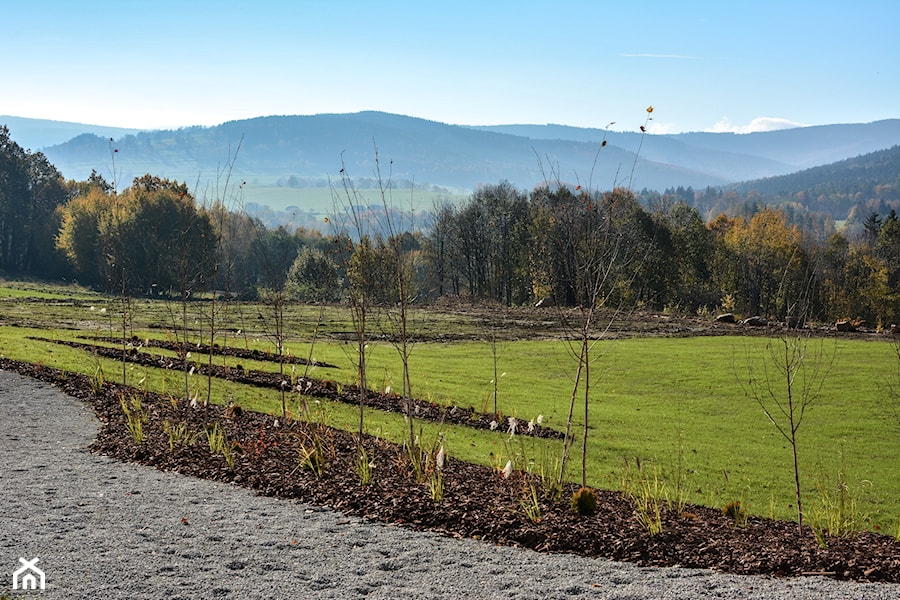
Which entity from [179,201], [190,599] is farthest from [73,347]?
[179,201]

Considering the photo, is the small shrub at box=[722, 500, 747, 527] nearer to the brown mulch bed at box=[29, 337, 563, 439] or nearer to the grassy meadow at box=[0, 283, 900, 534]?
the grassy meadow at box=[0, 283, 900, 534]

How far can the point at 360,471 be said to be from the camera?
9.23 metres

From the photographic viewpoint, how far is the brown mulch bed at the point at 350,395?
15.3 metres

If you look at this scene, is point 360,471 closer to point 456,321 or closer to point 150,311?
point 456,321

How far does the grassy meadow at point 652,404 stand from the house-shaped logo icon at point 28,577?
6.02 meters

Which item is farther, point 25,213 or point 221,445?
point 25,213

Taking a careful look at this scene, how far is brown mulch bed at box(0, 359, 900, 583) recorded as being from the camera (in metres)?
6.70

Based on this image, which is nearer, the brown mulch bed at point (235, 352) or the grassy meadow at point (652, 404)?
the grassy meadow at point (652, 404)

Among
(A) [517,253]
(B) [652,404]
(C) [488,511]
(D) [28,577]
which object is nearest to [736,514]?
(C) [488,511]

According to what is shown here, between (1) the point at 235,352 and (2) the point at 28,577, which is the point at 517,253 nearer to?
(1) the point at 235,352

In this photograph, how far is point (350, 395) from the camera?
17.6m

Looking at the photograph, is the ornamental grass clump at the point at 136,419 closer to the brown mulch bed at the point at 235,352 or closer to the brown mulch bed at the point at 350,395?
the brown mulch bed at the point at 350,395

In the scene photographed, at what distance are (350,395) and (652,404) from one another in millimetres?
8313

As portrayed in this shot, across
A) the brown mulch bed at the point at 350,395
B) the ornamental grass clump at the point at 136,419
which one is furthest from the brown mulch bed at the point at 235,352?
the ornamental grass clump at the point at 136,419
